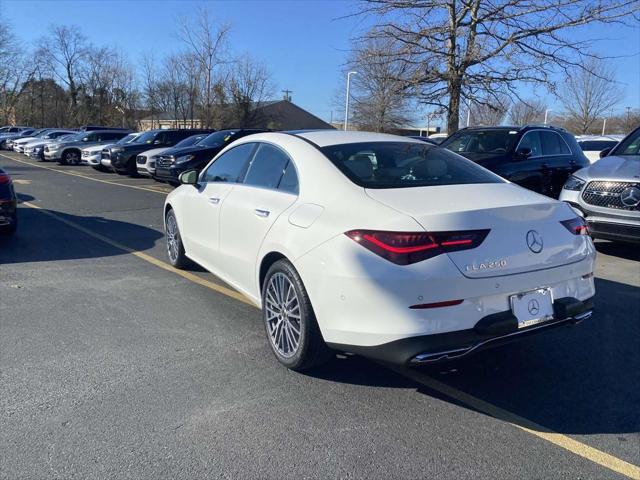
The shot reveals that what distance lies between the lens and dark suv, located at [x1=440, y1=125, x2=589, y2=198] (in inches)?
343

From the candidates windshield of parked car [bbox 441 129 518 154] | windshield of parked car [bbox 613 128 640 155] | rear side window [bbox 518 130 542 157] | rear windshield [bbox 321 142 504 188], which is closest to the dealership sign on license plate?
rear windshield [bbox 321 142 504 188]

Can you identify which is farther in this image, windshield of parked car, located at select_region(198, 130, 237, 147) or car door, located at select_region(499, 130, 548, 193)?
windshield of parked car, located at select_region(198, 130, 237, 147)

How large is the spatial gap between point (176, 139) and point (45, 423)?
671 inches

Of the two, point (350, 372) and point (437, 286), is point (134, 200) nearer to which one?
point (350, 372)

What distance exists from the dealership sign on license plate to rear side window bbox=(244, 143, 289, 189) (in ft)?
6.23

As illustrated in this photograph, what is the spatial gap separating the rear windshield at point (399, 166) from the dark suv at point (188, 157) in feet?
34.4

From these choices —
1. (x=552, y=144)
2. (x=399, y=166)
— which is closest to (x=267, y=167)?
(x=399, y=166)

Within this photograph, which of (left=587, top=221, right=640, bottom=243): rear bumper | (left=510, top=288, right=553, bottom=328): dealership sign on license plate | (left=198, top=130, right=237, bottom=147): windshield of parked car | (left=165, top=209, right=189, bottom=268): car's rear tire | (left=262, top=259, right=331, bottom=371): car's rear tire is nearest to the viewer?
(left=510, top=288, right=553, bottom=328): dealership sign on license plate

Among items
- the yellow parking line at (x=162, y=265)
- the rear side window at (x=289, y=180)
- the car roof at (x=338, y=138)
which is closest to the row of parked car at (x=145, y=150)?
the yellow parking line at (x=162, y=265)

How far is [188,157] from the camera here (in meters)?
14.3

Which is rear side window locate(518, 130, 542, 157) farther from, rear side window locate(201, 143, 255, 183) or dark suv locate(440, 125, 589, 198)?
rear side window locate(201, 143, 255, 183)

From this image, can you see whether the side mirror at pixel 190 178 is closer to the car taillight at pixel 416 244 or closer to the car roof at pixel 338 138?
the car roof at pixel 338 138

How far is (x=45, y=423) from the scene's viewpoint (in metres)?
2.96

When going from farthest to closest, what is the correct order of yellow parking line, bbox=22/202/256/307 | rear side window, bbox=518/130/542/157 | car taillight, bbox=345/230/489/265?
rear side window, bbox=518/130/542/157 → yellow parking line, bbox=22/202/256/307 → car taillight, bbox=345/230/489/265
